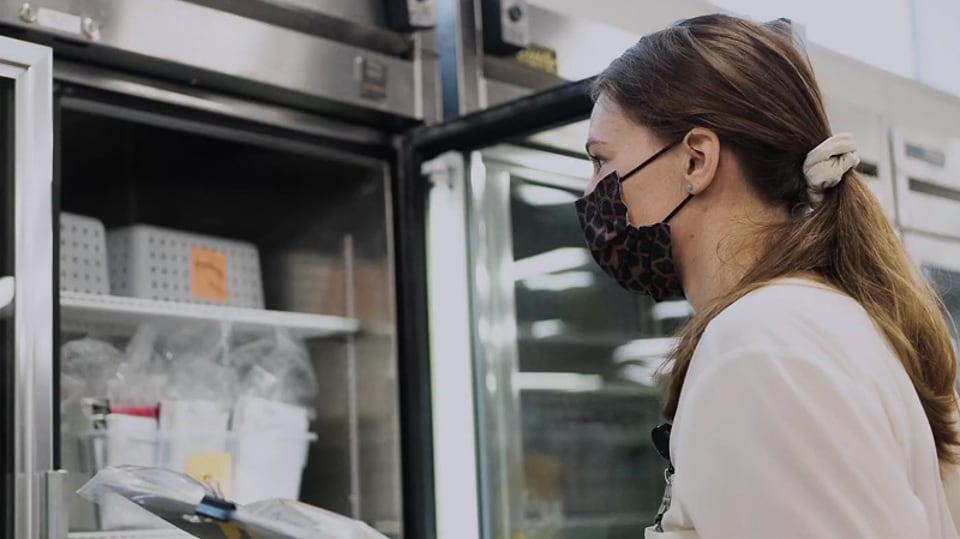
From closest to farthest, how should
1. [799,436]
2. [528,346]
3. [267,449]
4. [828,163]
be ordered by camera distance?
[799,436] → [828,163] → [267,449] → [528,346]

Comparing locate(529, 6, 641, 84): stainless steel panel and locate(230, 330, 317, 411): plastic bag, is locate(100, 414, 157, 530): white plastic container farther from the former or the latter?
locate(529, 6, 641, 84): stainless steel panel

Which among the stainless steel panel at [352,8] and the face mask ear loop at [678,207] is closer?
the face mask ear loop at [678,207]

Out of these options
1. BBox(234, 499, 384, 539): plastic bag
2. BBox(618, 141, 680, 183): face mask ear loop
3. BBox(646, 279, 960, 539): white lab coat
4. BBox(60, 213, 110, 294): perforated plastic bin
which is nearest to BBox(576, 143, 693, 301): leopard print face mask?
BBox(618, 141, 680, 183): face mask ear loop

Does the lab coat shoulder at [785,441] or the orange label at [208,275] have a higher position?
the orange label at [208,275]

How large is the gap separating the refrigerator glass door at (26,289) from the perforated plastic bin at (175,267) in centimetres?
57

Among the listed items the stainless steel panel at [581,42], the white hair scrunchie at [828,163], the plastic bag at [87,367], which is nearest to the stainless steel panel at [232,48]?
the stainless steel panel at [581,42]

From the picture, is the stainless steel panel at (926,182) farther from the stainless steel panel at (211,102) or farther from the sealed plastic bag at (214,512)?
the sealed plastic bag at (214,512)

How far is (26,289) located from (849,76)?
1.88 m

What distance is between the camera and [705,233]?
4.61ft

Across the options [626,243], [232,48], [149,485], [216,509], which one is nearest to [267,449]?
[232,48]

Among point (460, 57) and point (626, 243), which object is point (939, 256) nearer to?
point (460, 57)

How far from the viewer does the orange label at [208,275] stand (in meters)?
2.59

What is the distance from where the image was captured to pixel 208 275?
261 cm

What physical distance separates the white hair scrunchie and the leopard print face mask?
13 cm
